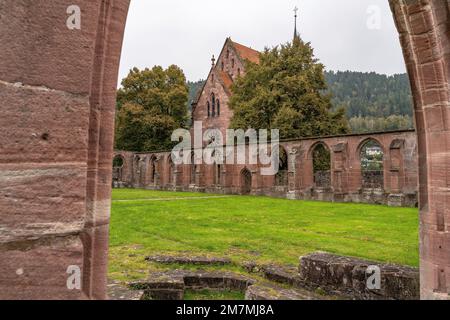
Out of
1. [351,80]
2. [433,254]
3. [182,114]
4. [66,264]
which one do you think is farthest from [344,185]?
[351,80]

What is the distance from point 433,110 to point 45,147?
2780mm

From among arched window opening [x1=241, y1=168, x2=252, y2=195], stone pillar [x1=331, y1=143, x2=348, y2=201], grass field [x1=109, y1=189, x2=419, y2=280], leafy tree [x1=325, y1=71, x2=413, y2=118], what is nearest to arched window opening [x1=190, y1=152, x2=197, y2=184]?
arched window opening [x1=241, y1=168, x2=252, y2=195]

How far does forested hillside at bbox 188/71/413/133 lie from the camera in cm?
7668

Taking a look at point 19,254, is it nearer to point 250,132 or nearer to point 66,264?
point 66,264

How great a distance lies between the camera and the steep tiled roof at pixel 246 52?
39.9 metres

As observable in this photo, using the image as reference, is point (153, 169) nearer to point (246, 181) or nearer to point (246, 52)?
point (246, 181)

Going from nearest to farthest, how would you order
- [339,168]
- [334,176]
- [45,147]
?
[45,147] → [339,168] → [334,176]

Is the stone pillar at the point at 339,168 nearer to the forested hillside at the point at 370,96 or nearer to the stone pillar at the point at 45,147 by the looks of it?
the stone pillar at the point at 45,147

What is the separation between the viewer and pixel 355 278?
13.8 feet

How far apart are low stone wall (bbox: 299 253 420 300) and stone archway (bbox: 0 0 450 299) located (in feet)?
11.1

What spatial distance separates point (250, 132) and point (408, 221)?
15717 mm

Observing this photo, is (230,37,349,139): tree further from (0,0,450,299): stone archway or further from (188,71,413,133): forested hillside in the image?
(188,71,413,133): forested hillside

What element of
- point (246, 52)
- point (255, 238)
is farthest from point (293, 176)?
point (246, 52)
